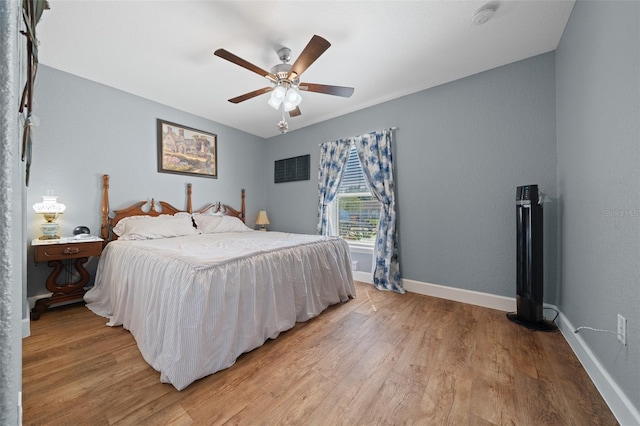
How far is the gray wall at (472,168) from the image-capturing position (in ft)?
A: 7.68

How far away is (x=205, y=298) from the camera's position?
4.96 ft

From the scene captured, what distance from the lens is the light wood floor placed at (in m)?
1.26

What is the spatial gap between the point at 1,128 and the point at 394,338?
225 cm

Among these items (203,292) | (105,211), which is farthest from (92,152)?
(203,292)

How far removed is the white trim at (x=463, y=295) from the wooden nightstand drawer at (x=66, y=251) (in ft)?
11.2

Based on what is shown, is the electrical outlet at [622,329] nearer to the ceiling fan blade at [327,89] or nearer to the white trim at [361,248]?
the ceiling fan blade at [327,89]

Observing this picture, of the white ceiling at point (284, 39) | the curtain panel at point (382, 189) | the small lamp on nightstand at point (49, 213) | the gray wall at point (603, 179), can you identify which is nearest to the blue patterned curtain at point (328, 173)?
the curtain panel at point (382, 189)

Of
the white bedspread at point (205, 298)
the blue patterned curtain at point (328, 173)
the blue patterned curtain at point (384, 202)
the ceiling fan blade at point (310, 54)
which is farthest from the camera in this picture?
the blue patterned curtain at point (328, 173)

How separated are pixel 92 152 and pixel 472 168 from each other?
13.9 ft

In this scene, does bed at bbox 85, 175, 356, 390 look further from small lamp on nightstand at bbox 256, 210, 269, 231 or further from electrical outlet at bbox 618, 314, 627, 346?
electrical outlet at bbox 618, 314, 627, 346

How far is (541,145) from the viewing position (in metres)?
2.33

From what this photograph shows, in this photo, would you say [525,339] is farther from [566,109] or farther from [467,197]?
[566,109]

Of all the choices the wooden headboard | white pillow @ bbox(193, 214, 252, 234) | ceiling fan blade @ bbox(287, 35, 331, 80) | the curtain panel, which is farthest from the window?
the wooden headboard

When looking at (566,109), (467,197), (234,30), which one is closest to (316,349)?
(467,197)
